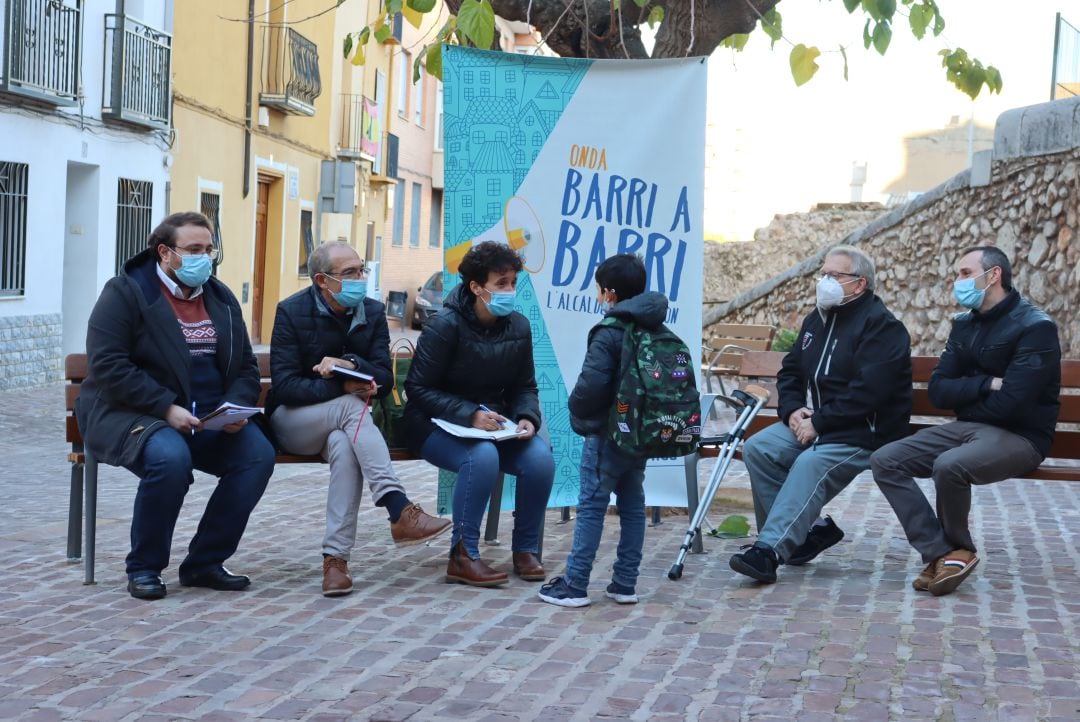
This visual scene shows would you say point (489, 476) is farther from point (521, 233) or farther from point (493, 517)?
point (521, 233)

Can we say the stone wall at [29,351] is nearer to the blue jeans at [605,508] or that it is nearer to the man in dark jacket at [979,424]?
the blue jeans at [605,508]

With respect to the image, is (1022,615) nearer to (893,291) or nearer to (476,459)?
(476,459)

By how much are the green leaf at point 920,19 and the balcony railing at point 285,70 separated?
60.7 feet

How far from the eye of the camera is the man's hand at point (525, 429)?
19.3 feet

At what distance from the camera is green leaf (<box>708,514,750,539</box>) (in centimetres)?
704

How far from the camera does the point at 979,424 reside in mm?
5930

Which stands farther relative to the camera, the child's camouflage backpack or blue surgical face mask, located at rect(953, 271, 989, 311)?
blue surgical face mask, located at rect(953, 271, 989, 311)

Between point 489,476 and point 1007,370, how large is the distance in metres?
2.17

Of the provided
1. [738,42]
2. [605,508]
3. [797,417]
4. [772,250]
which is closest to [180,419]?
[605,508]

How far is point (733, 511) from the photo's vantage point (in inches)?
316

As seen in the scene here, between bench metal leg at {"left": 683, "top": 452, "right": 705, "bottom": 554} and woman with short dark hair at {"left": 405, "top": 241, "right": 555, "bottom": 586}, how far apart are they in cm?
92

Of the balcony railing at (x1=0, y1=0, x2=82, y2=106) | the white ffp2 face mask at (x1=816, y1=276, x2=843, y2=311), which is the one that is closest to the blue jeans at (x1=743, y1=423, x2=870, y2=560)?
the white ffp2 face mask at (x1=816, y1=276, x2=843, y2=311)

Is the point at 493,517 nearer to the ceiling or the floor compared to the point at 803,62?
nearer to the floor

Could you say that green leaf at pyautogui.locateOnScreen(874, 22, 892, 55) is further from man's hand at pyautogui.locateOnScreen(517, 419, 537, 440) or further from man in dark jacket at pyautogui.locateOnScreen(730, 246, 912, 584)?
man's hand at pyautogui.locateOnScreen(517, 419, 537, 440)
